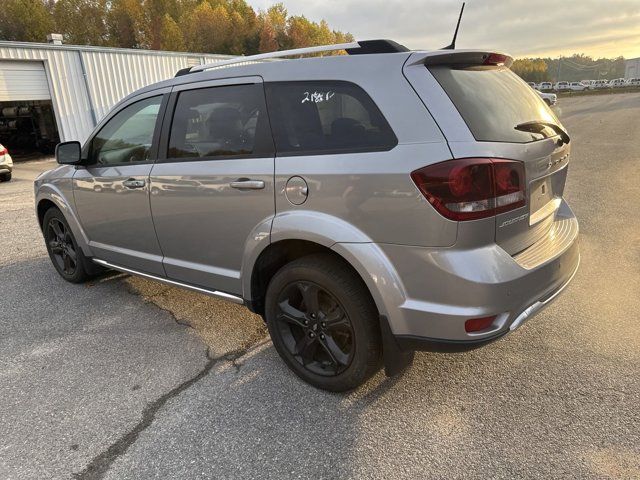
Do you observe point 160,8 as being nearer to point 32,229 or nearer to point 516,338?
point 32,229

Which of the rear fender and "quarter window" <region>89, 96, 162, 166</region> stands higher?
"quarter window" <region>89, 96, 162, 166</region>

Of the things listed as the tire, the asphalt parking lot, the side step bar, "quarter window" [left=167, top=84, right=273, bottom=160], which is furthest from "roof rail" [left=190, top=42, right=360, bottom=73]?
the asphalt parking lot

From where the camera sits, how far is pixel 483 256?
218 cm

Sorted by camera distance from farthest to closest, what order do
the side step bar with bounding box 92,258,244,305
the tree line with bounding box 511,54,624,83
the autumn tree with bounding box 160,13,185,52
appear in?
1. the tree line with bounding box 511,54,624,83
2. the autumn tree with bounding box 160,13,185,52
3. the side step bar with bounding box 92,258,244,305

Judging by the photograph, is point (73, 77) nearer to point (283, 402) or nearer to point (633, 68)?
point (283, 402)

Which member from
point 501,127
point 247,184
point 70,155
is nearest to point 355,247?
point 247,184

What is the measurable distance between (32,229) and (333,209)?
6.20 m

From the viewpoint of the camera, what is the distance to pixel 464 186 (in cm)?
212

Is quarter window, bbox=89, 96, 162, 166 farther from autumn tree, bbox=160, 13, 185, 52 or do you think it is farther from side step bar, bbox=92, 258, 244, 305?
autumn tree, bbox=160, 13, 185, 52

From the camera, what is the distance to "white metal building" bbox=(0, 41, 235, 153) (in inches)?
631

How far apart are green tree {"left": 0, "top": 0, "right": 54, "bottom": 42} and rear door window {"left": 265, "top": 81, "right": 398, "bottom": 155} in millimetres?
55093

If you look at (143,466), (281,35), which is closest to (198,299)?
(143,466)

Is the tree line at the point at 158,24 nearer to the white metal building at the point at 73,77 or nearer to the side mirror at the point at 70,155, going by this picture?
the white metal building at the point at 73,77

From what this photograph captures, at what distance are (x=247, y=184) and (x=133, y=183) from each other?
1.17 meters
